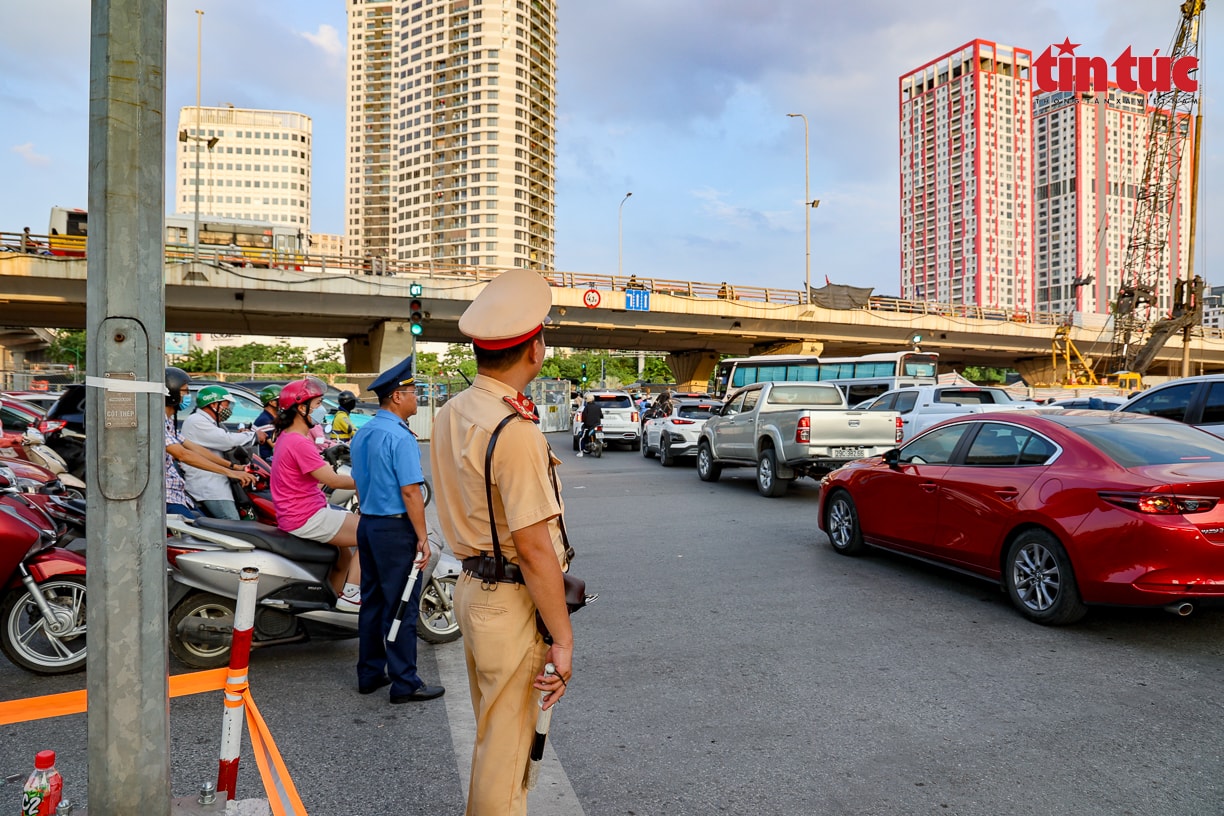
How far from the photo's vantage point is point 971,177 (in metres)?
112

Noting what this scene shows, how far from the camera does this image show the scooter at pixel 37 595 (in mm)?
4691

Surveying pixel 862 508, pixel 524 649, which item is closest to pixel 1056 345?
pixel 862 508

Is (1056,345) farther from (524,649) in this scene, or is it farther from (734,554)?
(524,649)

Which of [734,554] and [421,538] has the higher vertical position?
[421,538]

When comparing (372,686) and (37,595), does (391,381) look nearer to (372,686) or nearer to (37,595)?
(372,686)

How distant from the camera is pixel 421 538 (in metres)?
4.50

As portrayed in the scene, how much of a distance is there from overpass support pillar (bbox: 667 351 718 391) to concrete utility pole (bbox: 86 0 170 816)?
49278mm

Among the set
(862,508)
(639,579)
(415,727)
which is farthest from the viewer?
(862,508)

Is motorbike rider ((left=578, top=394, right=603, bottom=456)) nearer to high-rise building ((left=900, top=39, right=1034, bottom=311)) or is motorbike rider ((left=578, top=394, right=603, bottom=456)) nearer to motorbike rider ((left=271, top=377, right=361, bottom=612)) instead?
motorbike rider ((left=271, top=377, right=361, bottom=612))

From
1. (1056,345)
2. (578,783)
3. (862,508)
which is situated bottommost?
(578,783)

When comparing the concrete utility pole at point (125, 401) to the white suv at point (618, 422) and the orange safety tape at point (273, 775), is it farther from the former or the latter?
the white suv at point (618, 422)

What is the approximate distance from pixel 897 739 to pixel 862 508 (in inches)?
170

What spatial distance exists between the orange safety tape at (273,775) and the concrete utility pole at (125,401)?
1.15ft

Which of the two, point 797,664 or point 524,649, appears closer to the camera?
point 524,649
